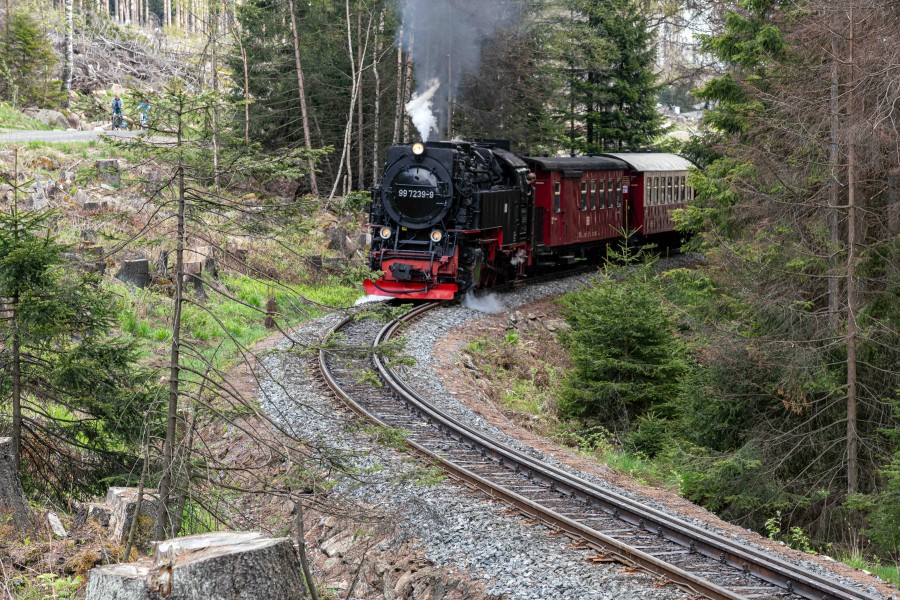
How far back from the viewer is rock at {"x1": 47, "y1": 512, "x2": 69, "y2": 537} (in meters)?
7.18

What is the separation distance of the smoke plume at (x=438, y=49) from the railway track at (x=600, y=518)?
42.7 feet

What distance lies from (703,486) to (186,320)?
366 inches

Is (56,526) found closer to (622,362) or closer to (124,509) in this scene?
(124,509)

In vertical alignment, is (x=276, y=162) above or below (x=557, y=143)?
below

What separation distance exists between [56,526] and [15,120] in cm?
3036

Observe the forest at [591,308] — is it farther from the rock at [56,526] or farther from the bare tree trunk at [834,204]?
the rock at [56,526]

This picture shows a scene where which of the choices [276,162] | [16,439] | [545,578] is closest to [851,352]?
[545,578]

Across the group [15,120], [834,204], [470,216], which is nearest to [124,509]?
[834,204]

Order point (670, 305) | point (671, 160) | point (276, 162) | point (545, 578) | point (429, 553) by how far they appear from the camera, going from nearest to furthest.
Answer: point (276, 162) → point (545, 578) → point (429, 553) → point (670, 305) → point (671, 160)

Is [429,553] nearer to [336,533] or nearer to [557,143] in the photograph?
[336,533]

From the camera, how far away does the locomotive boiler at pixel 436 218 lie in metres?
18.8

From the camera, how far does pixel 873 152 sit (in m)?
12.3

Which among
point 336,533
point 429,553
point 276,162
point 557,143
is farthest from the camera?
point 557,143

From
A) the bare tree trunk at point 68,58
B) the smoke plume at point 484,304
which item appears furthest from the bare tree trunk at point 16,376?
the bare tree trunk at point 68,58
